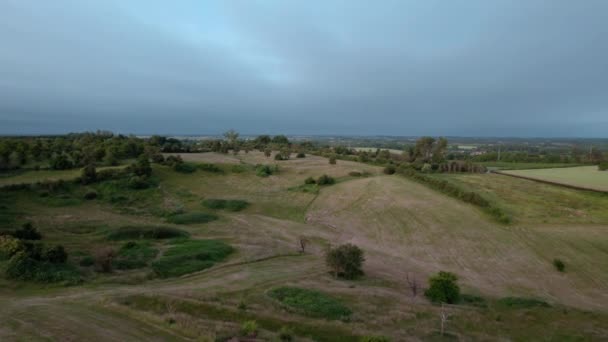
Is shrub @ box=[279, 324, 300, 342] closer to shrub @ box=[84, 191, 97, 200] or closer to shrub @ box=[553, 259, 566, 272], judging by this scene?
shrub @ box=[553, 259, 566, 272]

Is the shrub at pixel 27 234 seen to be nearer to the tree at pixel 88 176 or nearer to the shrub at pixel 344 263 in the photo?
the tree at pixel 88 176

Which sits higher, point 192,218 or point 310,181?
point 310,181

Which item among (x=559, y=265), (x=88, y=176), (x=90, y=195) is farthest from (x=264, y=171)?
(x=559, y=265)

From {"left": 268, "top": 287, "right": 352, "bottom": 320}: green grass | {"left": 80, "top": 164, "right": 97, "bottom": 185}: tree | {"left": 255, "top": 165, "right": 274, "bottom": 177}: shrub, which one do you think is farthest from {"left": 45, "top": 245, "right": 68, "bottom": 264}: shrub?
{"left": 255, "top": 165, "right": 274, "bottom": 177}: shrub

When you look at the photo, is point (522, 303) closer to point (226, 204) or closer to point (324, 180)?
point (226, 204)

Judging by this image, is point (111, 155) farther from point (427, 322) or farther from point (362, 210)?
point (427, 322)

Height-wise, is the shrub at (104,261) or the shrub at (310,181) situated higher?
the shrub at (310,181)

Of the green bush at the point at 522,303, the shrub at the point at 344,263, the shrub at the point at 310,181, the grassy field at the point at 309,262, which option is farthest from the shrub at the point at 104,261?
the shrub at the point at 310,181
